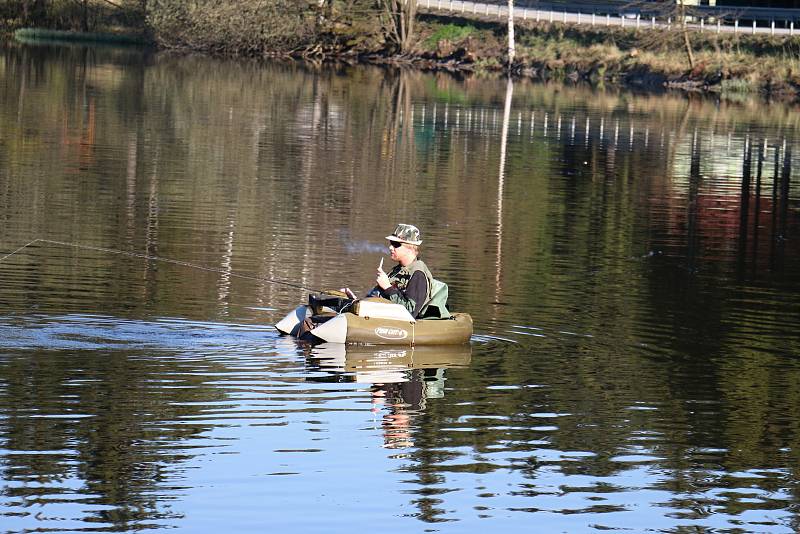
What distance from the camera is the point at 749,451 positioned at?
42.9 ft

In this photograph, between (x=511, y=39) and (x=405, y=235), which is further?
(x=511, y=39)

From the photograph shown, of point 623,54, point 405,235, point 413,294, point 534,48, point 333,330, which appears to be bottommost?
point 333,330

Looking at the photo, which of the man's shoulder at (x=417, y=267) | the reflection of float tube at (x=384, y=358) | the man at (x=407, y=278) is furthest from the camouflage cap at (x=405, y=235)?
the reflection of float tube at (x=384, y=358)

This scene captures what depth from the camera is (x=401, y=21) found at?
3361 inches

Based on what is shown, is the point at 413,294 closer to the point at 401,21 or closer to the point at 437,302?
the point at 437,302

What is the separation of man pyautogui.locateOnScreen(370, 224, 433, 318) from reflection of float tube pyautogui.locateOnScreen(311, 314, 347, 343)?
0.56m

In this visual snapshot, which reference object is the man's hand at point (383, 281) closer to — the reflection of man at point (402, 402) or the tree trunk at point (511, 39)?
the reflection of man at point (402, 402)

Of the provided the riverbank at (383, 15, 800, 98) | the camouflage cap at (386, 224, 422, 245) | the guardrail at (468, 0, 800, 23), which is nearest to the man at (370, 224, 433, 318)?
the camouflage cap at (386, 224, 422, 245)

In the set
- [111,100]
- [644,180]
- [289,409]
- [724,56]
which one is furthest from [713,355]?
[724,56]

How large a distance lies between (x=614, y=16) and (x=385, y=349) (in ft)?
245

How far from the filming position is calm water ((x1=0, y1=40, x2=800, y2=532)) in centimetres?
1134

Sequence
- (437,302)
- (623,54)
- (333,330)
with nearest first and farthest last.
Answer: (333,330) < (437,302) < (623,54)

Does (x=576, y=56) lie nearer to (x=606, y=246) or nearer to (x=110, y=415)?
(x=606, y=246)

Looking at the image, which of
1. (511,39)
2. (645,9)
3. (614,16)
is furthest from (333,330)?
(614,16)
